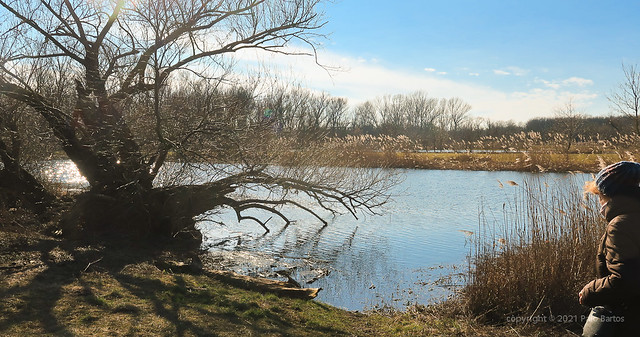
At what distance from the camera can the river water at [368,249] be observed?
7.55 m

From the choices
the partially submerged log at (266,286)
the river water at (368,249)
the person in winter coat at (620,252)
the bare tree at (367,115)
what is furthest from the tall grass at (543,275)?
the bare tree at (367,115)

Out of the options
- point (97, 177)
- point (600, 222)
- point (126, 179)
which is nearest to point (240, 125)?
point (126, 179)

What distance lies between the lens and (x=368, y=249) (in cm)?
1045

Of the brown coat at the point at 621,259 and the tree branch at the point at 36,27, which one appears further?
the tree branch at the point at 36,27

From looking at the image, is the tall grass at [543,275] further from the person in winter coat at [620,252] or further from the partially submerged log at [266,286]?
the person in winter coat at [620,252]

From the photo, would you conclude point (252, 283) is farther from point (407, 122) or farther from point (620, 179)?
point (407, 122)

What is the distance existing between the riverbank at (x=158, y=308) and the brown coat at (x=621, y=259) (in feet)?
7.81

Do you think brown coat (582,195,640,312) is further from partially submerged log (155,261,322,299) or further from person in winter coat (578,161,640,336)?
partially submerged log (155,261,322,299)

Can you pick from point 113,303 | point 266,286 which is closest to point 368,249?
point 266,286

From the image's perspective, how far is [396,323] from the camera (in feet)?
17.8

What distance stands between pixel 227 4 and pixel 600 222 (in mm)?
7666

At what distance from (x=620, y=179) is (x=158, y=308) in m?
4.30

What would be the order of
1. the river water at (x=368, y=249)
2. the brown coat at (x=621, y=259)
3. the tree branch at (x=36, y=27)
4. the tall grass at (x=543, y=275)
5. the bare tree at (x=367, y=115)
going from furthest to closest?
1. the bare tree at (x=367, y=115)
2. the tree branch at (x=36, y=27)
3. the river water at (x=368, y=249)
4. the tall grass at (x=543, y=275)
5. the brown coat at (x=621, y=259)

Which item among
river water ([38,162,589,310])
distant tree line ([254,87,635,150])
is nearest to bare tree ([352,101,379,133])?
distant tree line ([254,87,635,150])
